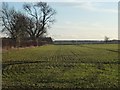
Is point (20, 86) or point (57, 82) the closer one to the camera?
point (20, 86)

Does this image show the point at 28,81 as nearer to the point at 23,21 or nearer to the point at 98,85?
the point at 98,85

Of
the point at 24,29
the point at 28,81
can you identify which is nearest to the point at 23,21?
the point at 24,29

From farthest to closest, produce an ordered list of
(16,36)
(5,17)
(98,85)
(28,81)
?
(5,17) < (16,36) < (28,81) < (98,85)

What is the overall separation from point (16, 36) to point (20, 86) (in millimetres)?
54855

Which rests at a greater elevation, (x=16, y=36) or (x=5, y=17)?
(x=5, y=17)

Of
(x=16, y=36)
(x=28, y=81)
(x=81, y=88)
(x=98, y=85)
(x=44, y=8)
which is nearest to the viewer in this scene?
(x=81, y=88)

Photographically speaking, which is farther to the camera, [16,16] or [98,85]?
[16,16]

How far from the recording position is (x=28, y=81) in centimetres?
1086

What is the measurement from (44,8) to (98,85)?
228 ft

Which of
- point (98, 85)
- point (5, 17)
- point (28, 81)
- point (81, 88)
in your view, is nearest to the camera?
point (81, 88)

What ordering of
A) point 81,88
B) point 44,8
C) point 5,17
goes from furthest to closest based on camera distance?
point 44,8
point 5,17
point 81,88

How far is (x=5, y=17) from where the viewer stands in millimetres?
68250

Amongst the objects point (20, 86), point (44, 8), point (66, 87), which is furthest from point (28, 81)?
point (44, 8)

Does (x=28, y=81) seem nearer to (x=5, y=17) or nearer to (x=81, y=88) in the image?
(x=81, y=88)
